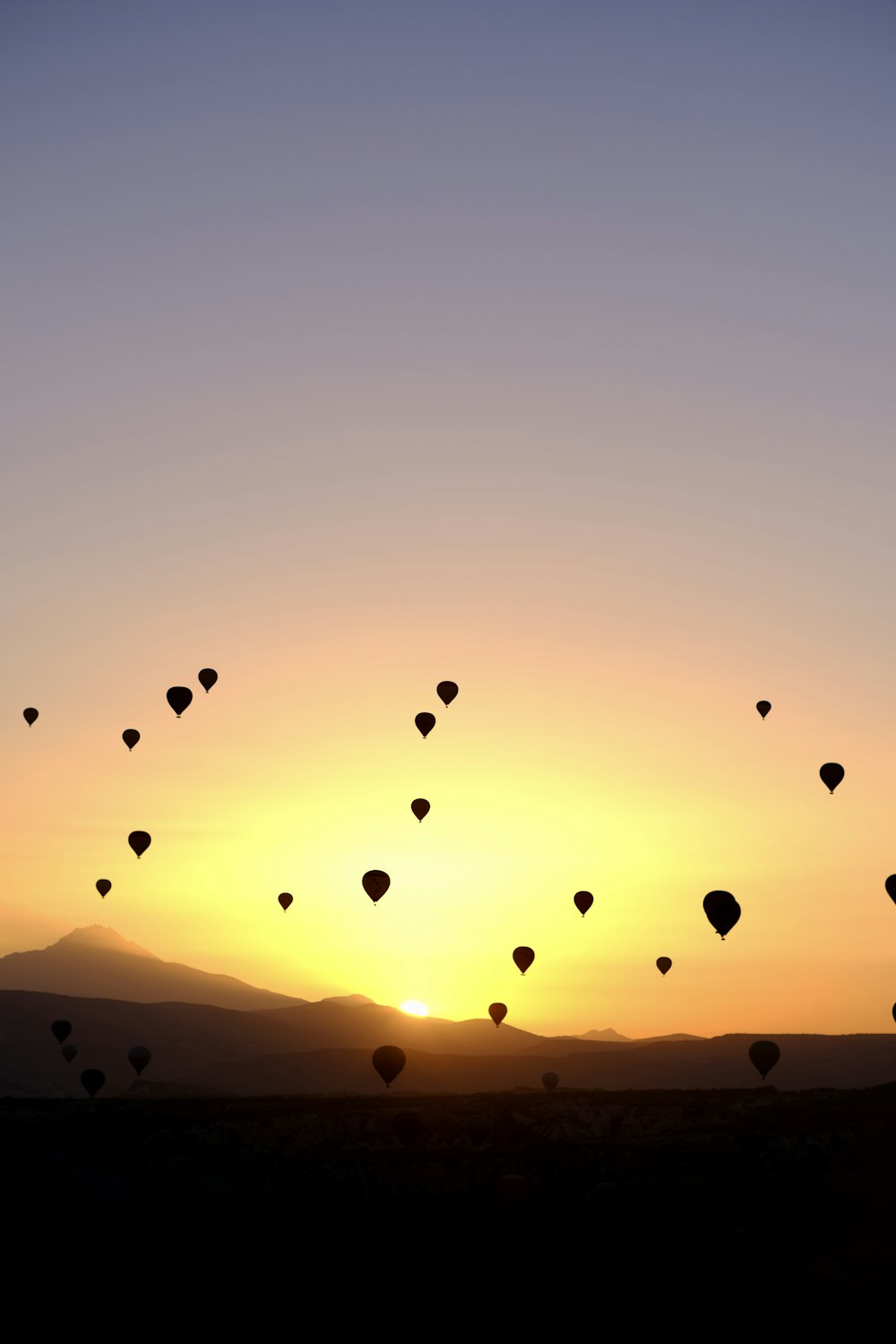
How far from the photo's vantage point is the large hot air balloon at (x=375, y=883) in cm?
7519

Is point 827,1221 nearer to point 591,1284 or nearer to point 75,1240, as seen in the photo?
point 591,1284

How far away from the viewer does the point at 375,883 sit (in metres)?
75.8

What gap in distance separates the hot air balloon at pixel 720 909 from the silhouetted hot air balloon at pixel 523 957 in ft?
94.0

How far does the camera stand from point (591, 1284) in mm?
37656

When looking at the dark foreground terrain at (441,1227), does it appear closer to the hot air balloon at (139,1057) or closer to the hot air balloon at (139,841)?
the hot air balloon at (139,841)

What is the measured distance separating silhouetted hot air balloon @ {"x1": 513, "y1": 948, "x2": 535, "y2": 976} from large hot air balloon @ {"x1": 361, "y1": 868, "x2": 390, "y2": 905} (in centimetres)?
1682

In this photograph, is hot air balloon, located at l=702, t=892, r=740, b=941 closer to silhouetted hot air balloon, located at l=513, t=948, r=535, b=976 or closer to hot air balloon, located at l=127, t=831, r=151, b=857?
silhouetted hot air balloon, located at l=513, t=948, r=535, b=976

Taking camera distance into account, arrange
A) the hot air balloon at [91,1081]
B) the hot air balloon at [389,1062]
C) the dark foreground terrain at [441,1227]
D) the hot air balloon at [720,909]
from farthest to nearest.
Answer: the hot air balloon at [91,1081] < the hot air balloon at [389,1062] < the hot air balloon at [720,909] < the dark foreground terrain at [441,1227]

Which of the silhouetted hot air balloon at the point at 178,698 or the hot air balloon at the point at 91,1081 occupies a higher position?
the silhouetted hot air balloon at the point at 178,698

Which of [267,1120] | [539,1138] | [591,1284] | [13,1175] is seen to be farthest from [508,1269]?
[267,1120]

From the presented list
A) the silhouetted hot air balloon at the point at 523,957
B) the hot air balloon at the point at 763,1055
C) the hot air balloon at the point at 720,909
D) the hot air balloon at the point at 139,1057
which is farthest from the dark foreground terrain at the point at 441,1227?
the hot air balloon at the point at 139,1057

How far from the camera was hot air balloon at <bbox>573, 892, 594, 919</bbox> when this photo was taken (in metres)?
89.3

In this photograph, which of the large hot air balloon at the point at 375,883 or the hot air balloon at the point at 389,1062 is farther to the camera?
the large hot air balloon at the point at 375,883

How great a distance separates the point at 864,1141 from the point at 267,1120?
25880 mm
